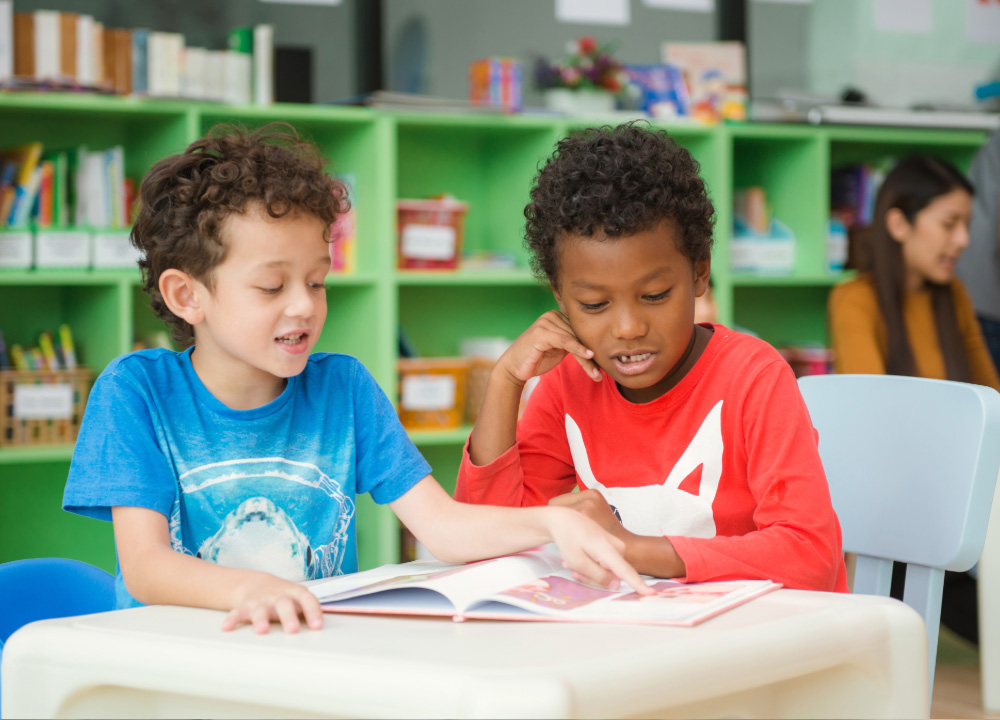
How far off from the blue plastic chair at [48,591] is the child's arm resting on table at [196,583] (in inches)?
9.2

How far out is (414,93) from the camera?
3.41m

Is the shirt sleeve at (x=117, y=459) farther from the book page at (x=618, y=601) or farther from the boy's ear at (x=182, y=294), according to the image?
the book page at (x=618, y=601)

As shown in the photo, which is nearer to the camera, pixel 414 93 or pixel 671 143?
pixel 671 143

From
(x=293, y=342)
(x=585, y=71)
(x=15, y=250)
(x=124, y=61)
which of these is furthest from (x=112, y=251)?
(x=293, y=342)

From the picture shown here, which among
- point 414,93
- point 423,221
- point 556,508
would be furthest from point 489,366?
point 556,508

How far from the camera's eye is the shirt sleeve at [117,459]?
95 centimetres

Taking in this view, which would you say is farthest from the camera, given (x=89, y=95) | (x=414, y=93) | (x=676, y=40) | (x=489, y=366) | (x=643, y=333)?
(x=676, y=40)

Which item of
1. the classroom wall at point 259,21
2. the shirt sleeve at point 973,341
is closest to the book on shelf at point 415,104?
the classroom wall at point 259,21

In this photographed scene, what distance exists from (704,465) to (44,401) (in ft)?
6.64

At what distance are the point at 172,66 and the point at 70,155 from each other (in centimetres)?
36

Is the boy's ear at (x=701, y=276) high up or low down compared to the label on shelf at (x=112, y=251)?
down

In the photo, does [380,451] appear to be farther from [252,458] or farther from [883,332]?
[883,332]

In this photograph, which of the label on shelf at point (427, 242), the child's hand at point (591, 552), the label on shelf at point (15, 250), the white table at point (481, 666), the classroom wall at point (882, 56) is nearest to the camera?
the white table at point (481, 666)

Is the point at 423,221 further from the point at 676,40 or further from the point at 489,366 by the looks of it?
the point at 676,40
